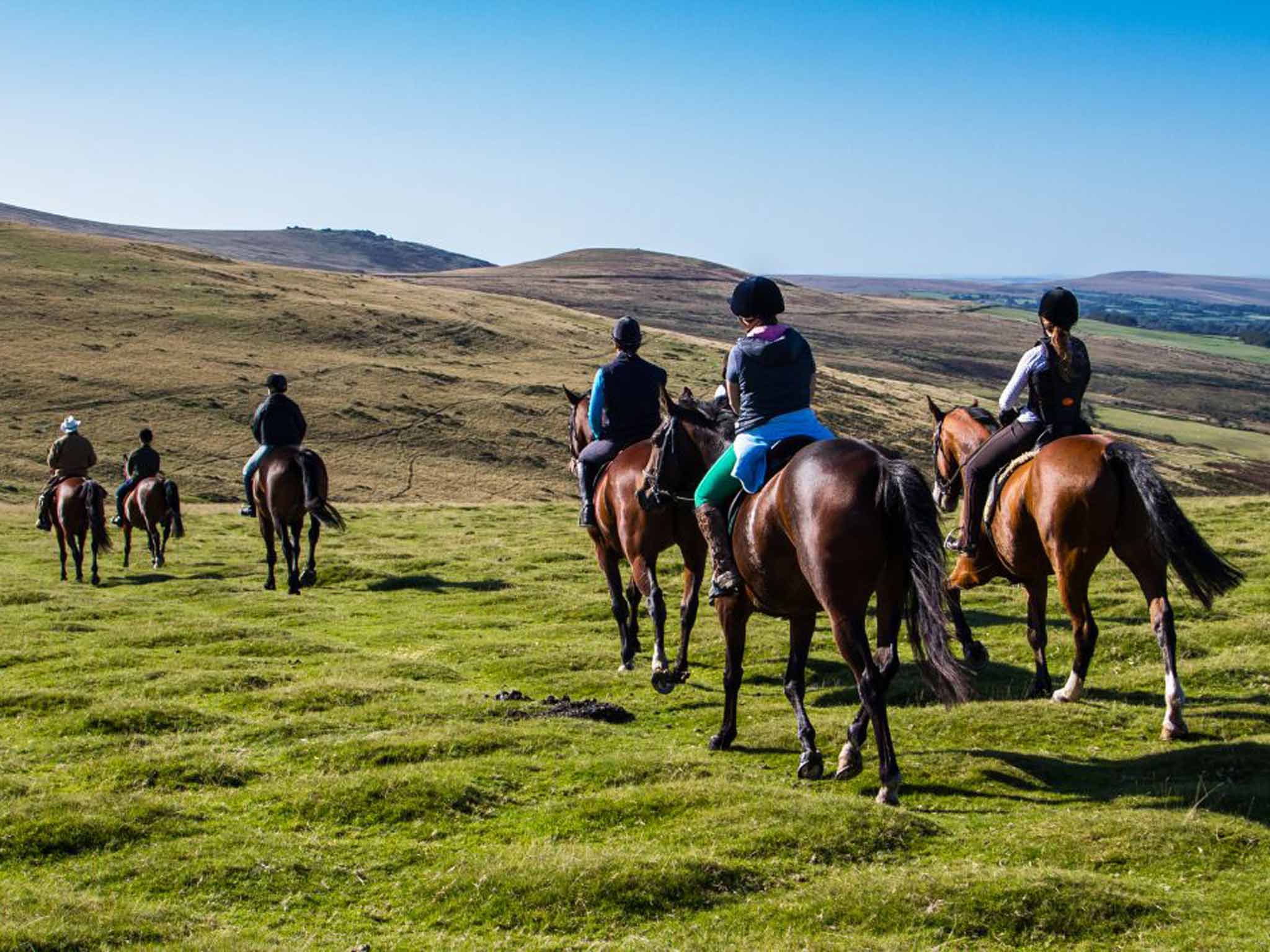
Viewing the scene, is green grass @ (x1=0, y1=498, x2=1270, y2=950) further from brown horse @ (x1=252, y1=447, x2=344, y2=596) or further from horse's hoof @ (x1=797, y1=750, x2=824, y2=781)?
brown horse @ (x1=252, y1=447, x2=344, y2=596)

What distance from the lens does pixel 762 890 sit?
7.64 metres

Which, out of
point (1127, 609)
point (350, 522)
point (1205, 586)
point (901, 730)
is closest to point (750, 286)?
point (901, 730)

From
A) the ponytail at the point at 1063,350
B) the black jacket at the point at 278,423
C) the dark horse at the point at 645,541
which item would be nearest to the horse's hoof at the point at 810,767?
the dark horse at the point at 645,541

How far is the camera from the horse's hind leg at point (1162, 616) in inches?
422

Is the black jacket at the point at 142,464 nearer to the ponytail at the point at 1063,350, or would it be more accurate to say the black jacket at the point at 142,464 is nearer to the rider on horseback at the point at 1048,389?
the rider on horseback at the point at 1048,389

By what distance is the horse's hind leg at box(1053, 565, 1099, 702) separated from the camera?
37.9ft

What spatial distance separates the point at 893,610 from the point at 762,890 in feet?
9.07

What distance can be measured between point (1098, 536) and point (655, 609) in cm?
465

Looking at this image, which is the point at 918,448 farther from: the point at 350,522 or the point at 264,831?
the point at 264,831

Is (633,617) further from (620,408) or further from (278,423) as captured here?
(278,423)

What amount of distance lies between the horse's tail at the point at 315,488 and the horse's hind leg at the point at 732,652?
13008 mm

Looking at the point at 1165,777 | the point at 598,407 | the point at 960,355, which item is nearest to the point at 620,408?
the point at 598,407

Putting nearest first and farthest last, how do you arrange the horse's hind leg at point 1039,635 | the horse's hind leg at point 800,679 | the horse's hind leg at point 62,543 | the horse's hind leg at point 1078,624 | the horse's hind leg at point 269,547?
the horse's hind leg at point 800,679 → the horse's hind leg at point 1078,624 → the horse's hind leg at point 1039,635 → the horse's hind leg at point 269,547 → the horse's hind leg at point 62,543

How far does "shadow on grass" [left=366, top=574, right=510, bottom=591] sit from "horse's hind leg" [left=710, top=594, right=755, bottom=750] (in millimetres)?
11348
